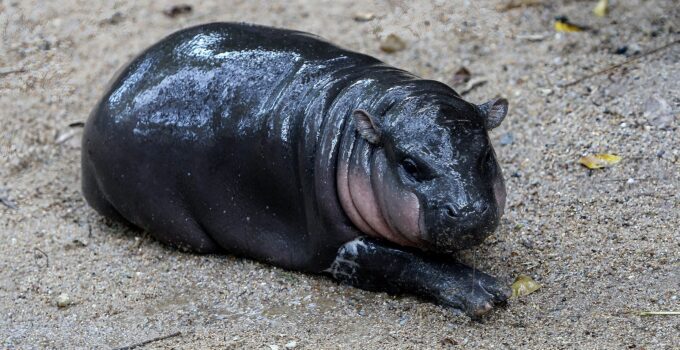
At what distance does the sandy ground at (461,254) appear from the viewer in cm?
517

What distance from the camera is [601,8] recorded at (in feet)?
27.6

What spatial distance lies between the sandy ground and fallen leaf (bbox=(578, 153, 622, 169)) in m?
0.06

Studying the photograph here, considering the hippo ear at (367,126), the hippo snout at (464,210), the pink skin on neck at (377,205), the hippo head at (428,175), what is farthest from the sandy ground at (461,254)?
the hippo ear at (367,126)

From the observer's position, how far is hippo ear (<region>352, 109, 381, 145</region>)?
521cm

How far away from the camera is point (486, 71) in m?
7.98

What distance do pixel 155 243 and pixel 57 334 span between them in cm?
123

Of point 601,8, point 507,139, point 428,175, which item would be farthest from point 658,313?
point 601,8

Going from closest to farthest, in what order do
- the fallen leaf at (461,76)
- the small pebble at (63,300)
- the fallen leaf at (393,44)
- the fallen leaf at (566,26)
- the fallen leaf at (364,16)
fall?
the small pebble at (63,300), the fallen leaf at (461,76), the fallen leaf at (566,26), the fallen leaf at (393,44), the fallen leaf at (364,16)

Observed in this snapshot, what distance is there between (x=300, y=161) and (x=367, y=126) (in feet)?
1.79

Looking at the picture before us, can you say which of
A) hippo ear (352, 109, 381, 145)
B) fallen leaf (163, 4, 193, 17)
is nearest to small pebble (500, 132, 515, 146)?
hippo ear (352, 109, 381, 145)

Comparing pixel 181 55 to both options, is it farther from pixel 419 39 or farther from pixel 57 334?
pixel 419 39

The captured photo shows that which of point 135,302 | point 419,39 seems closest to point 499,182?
point 135,302

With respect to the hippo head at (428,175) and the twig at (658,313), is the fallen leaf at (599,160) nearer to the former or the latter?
the hippo head at (428,175)

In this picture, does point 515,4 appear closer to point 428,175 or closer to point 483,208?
point 428,175
